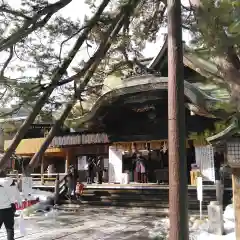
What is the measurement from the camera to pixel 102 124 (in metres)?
18.5

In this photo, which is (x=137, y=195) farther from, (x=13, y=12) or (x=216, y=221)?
(x=13, y=12)

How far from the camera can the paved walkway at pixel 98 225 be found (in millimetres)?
10383

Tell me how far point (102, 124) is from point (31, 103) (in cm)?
816

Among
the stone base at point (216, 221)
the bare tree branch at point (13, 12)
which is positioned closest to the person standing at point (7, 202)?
the bare tree branch at point (13, 12)

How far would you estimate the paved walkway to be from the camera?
34.1 ft

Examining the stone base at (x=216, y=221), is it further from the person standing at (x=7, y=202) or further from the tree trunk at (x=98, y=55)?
the person standing at (x=7, y=202)

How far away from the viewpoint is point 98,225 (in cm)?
1221

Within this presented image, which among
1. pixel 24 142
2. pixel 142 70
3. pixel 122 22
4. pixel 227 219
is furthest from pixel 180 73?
pixel 24 142

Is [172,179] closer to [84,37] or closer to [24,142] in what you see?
[84,37]

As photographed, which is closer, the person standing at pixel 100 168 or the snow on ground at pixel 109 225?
the snow on ground at pixel 109 225

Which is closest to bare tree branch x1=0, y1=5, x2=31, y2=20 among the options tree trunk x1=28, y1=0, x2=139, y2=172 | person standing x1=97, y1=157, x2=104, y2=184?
tree trunk x1=28, y1=0, x2=139, y2=172

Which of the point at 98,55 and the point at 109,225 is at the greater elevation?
the point at 98,55

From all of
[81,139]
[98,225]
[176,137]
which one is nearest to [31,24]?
[176,137]

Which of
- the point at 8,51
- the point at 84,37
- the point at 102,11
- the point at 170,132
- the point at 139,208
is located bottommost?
the point at 139,208
